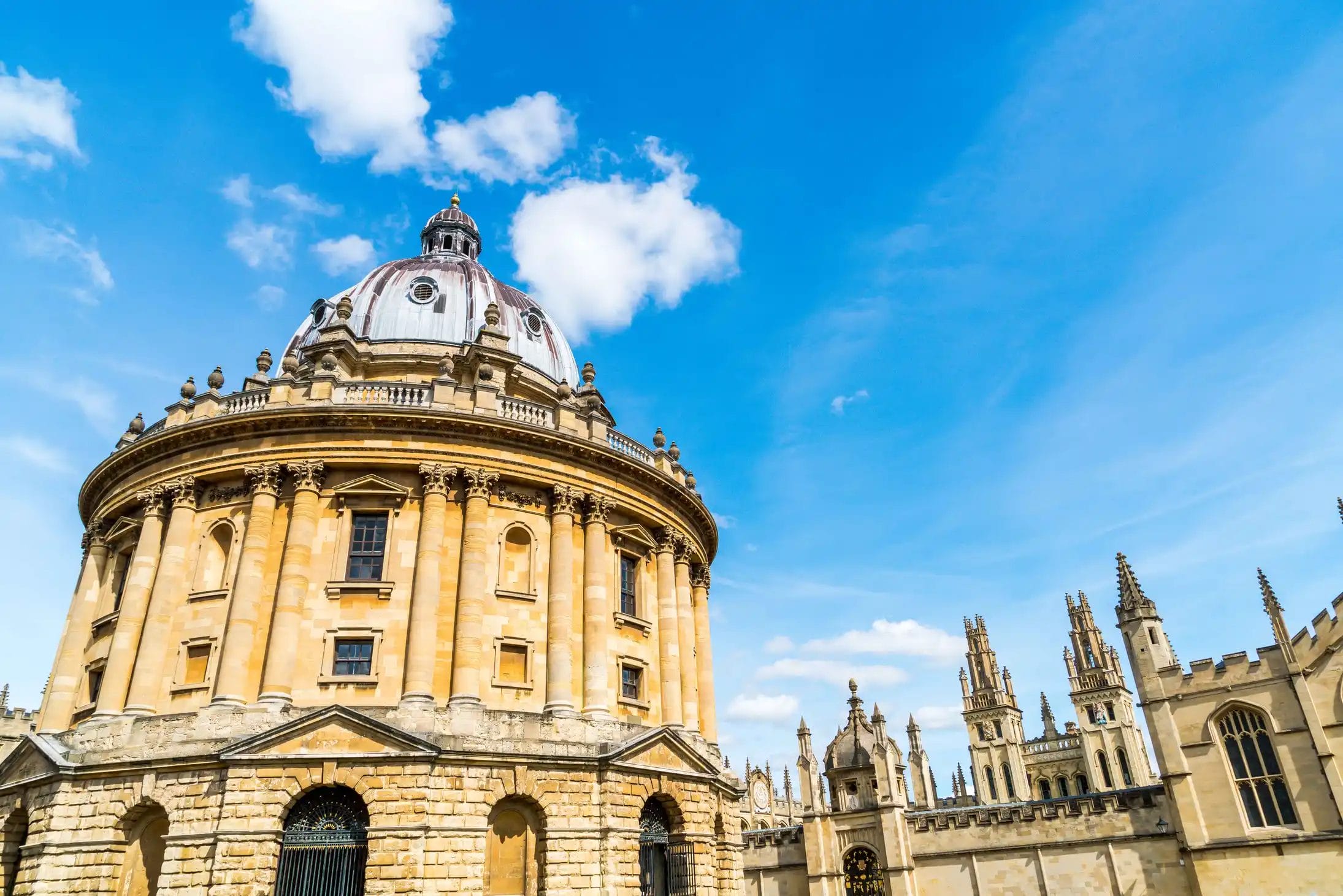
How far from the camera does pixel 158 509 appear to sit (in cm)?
2567

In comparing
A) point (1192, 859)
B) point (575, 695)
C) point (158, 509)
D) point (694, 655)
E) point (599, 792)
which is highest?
point (158, 509)

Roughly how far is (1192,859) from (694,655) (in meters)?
19.8

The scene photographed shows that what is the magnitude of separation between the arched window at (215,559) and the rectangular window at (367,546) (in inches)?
144

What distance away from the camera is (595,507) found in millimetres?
27391

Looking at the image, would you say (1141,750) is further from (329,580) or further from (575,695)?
(329,580)

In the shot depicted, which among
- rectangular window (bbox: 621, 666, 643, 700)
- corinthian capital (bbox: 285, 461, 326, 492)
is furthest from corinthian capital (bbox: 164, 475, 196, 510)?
rectangular window (bbox: 621, 666, 643, 700)

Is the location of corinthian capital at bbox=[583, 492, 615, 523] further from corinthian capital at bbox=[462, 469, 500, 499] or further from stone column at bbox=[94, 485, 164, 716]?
stone column at bbox=[94, 485, 164, 716]

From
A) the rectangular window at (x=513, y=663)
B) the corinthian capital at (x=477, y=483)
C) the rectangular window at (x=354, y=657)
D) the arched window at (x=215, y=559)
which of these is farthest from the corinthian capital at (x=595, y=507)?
the arched window at (x=215, y=559)

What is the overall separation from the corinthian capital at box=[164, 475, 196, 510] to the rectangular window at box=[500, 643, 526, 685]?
35.2ft

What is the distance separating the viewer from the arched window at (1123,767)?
256 ft

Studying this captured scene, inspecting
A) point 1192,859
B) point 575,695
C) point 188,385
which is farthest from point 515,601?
point 1192,859

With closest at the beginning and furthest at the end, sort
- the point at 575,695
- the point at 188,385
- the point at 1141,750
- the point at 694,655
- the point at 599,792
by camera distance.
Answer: the point at 599,792 < the point at 575,695 < the point at 188,385 < the point at 694,655 < the point at 1141,750

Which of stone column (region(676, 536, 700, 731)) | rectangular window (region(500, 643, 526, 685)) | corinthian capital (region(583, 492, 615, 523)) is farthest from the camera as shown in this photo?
stone column (region(676, 536, 700, 731))

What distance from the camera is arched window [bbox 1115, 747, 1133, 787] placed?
78.1 meters
